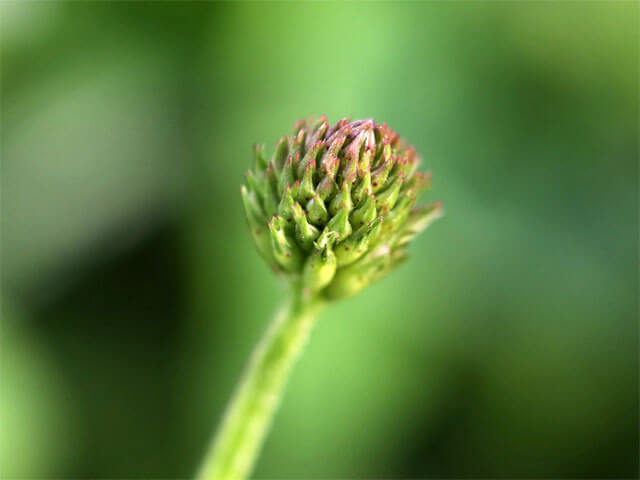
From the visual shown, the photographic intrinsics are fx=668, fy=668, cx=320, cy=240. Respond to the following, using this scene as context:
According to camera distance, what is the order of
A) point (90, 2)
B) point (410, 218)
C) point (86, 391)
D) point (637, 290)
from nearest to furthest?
point (410, 218) → point (86, 391) → point (637, 290) → point (90, 2)

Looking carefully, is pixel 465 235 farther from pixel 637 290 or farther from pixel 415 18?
pixel 415 18

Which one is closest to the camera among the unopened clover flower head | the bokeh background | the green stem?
the unopened clover flower head

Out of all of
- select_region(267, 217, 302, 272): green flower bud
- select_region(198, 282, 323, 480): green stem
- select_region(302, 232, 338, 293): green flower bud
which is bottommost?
select_region(198, 282, 323, 480): green stem

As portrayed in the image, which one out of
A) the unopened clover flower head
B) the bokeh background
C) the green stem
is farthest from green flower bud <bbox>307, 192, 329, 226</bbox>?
the bokeh background

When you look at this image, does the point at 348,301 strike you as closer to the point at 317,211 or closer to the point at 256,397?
the point at 256,397

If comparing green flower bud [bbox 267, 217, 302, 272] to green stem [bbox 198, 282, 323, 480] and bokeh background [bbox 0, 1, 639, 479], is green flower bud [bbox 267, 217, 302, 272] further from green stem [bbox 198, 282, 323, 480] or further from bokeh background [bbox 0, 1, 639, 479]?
bokeh background [bbox 0, 1, 639, 479]

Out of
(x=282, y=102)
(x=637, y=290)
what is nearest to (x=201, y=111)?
(x=282, y=102)
